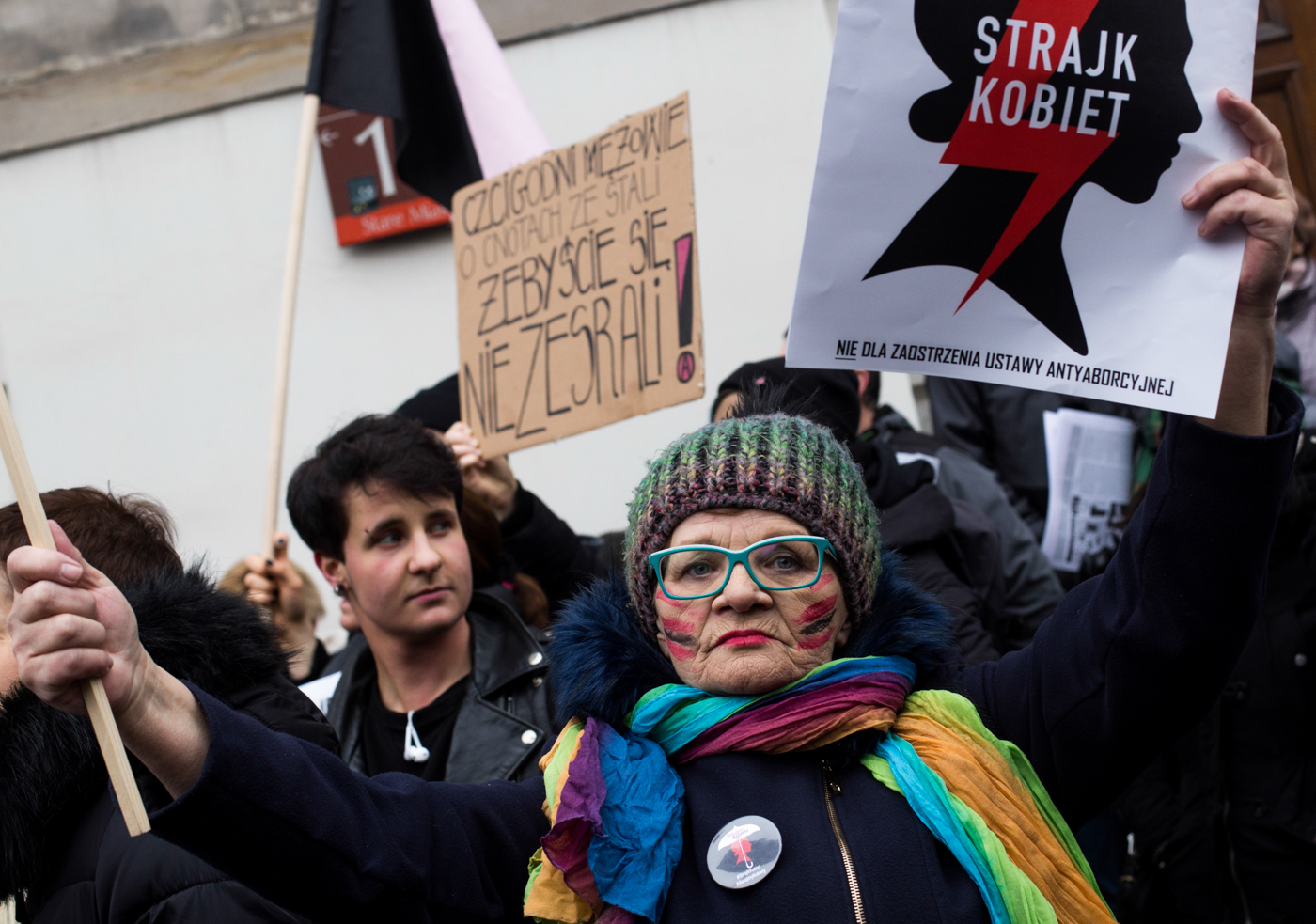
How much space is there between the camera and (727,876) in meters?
1.67

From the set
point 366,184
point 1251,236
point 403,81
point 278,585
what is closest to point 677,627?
point 1251,236

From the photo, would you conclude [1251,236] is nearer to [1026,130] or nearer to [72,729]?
[1026,130]

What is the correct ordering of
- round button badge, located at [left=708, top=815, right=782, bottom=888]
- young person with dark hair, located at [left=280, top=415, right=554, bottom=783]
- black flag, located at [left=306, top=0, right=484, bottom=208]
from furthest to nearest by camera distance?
black flag, located at [left=306, top=0, right=484, bottom=208] < young person with dark hair, located at [left=280, top=415, right=554, bottom=783] < round button badge, located at [left=708, top=815, right=782, bottom=888]

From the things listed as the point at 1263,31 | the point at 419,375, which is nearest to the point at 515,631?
the point at 419,375

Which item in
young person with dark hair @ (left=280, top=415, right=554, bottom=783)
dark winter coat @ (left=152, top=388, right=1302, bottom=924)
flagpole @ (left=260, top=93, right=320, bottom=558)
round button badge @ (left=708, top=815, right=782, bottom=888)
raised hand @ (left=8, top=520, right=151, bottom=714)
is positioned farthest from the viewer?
flagpole @ (left=260, top=93, right=320, bottom=558)

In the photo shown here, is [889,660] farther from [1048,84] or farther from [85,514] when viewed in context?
[85,514]

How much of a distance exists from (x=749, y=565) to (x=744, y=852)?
1.35 ft

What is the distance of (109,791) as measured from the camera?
69.8 inches

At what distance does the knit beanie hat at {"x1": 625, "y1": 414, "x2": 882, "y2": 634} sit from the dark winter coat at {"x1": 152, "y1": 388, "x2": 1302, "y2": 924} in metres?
0.25

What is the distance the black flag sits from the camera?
3.70 metres

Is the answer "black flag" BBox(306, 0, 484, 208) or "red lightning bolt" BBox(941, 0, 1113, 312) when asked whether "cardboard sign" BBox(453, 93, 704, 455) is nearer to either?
"black flag" BBox(306, 0, 484, 208)

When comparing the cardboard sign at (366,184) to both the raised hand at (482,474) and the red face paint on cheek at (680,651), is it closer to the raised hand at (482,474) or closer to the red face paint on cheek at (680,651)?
the raised hand at (482,474)

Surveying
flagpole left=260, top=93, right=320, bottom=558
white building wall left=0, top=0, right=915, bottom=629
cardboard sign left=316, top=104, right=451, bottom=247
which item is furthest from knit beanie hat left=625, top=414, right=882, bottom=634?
cardboard sign left=316, top=104, right=451, bottom=247

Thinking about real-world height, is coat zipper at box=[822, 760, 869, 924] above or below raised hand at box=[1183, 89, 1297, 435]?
below
